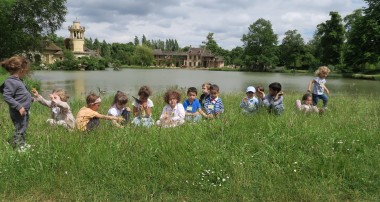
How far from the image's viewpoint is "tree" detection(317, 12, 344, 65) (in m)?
59.8

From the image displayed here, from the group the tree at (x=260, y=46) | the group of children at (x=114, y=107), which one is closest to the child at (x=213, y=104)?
the group of children at (x=114, y=107)

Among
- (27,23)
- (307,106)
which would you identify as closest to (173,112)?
(307,106)

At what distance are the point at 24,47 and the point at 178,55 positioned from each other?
10041cm

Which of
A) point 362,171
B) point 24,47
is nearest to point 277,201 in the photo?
point 362,171

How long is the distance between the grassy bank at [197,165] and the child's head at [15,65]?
93cm

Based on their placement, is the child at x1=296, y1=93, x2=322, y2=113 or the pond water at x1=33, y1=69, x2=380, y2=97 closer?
the child at x1=296, y1=93, x2=322, y2=113

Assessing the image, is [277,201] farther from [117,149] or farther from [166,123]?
[166,123]

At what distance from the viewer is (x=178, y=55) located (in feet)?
431

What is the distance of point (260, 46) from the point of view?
272 ft

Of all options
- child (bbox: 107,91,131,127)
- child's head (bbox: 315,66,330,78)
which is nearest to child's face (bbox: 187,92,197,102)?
child (bbox: 107,91,131,127)

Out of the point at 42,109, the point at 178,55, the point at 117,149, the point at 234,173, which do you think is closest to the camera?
the point at 234,173

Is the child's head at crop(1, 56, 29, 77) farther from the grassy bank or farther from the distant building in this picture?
the distant building

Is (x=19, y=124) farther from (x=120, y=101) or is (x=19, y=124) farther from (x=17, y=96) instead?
(x=120, y=101)

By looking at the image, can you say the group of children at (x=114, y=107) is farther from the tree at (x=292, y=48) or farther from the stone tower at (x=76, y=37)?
the stone tower at (x=76, y=37)
